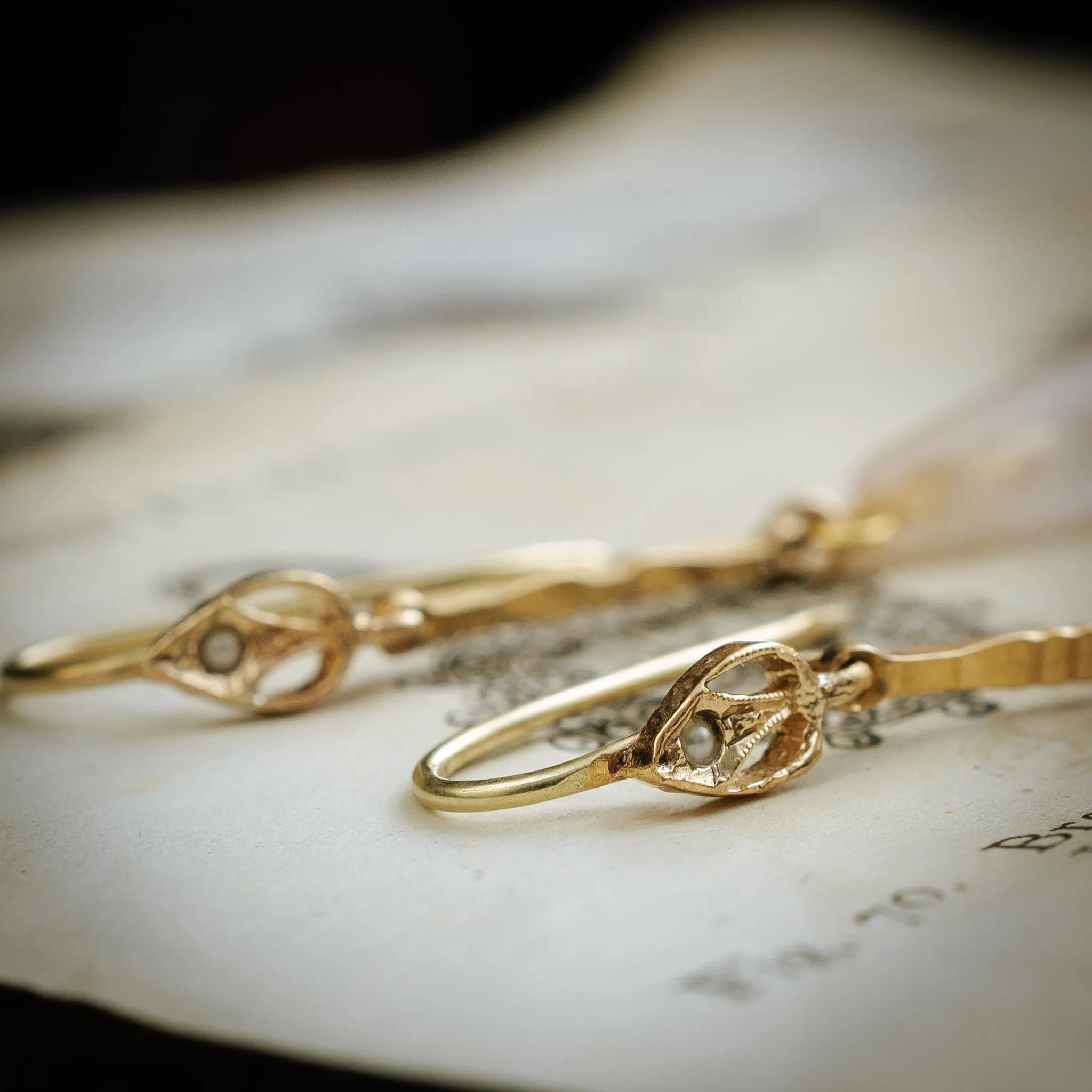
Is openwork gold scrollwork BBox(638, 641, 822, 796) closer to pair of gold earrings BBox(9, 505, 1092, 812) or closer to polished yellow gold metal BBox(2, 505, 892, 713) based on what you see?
pair of gold earrings BBox(9, 505, 1092, 812)

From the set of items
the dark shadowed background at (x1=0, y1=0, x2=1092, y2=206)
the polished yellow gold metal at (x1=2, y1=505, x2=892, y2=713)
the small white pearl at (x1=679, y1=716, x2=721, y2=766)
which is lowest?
the small white pearl at (x1=679, y1=716, x2=721, y2=766)

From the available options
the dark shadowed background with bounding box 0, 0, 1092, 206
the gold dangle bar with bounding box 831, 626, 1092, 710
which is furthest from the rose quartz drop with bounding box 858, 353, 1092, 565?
the dark shadowed background with bounding box 0, 0, 1092, 206

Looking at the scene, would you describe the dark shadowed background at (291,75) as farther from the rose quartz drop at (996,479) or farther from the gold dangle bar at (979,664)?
the gold dangle bar at (979,664)

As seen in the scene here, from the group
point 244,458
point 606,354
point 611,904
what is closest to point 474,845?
point 611,904

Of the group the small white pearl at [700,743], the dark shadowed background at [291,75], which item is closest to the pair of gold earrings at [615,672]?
the small white pearl at [700,743]

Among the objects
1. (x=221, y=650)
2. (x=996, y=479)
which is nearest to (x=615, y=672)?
(x=221, y=650)

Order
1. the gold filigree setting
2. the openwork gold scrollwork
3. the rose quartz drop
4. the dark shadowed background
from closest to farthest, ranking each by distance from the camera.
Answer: the openwork gold scrollwork, the gold filigree setting, the rose quartz drop, the dark shadowed background

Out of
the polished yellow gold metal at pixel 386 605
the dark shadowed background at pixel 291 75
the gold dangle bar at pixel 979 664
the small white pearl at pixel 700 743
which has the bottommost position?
the gold dangle bar at pixel 979 664
